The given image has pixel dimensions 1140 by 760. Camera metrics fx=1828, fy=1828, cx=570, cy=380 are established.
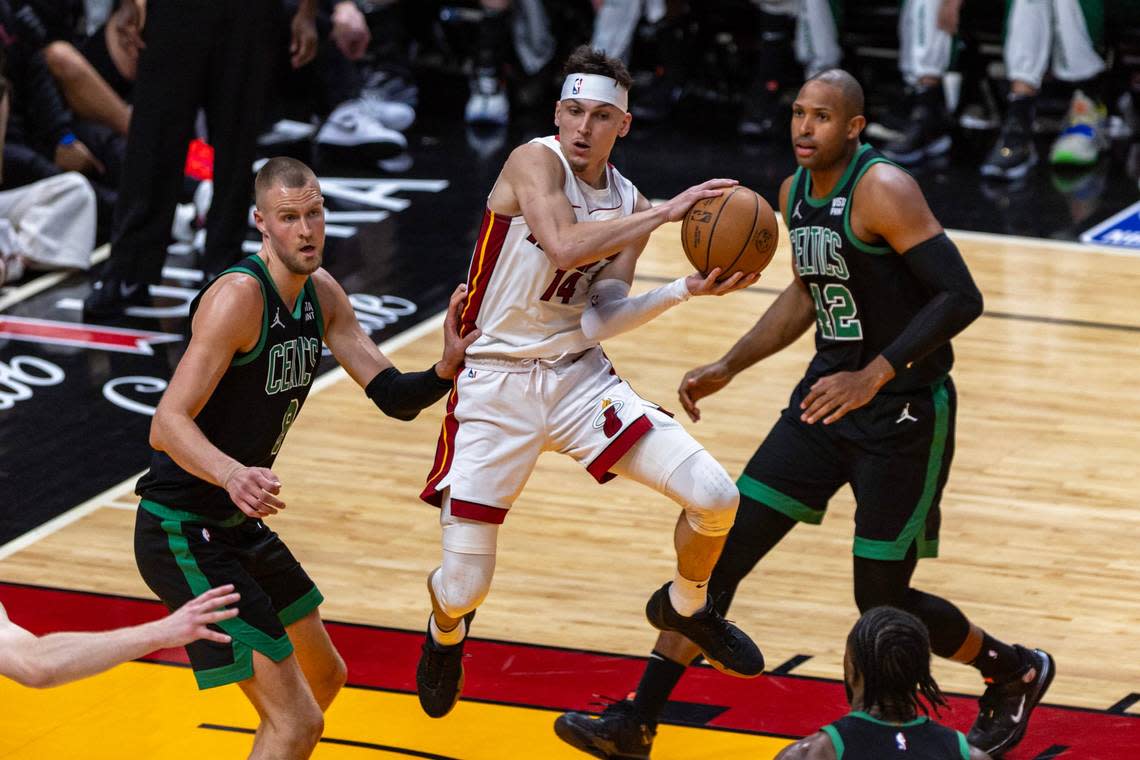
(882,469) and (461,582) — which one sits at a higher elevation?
(882,469)

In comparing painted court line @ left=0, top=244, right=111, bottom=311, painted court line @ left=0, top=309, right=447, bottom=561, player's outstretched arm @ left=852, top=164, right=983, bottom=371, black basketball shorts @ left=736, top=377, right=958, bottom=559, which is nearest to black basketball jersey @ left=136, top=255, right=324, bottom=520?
black basketball shorts @ left=736, top=377, right=958, bottom=559

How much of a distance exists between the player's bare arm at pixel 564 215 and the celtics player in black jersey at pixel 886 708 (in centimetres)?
150

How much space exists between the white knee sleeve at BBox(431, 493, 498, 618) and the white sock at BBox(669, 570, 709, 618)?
551 mm

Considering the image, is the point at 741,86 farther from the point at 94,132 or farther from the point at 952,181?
the point at 94,132

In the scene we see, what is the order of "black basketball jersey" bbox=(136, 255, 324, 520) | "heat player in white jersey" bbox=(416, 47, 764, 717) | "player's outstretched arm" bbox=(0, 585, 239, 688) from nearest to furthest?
1. "player's outstretched arm" bbox=(0, 585, 239, 688)
2. "black basketball jersey" bbox=(136, 255, 324, 520)
3. "heat player in white jersey" bbox=(416, 47, 764, 717)

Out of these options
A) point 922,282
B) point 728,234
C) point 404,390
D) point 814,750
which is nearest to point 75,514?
point 404,390

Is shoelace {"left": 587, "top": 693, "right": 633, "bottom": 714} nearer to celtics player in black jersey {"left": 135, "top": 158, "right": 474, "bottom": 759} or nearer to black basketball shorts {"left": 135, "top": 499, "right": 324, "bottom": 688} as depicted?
celtics player in black jersey {"left": 135, "top": 158, "right": 474, "bottom": 759}

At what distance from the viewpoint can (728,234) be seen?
16.7ft

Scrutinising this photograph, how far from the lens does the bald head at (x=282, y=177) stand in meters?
4.92

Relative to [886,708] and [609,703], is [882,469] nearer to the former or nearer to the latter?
[609,703]

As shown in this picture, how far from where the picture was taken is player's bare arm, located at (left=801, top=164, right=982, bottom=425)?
525cm

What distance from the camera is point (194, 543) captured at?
4.89 m

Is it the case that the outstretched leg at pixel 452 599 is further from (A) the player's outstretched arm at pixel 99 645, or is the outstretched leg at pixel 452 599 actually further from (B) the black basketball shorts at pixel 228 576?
(A) the player's outstretched arm at pixel 99 645

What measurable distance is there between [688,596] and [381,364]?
3.74 feet
